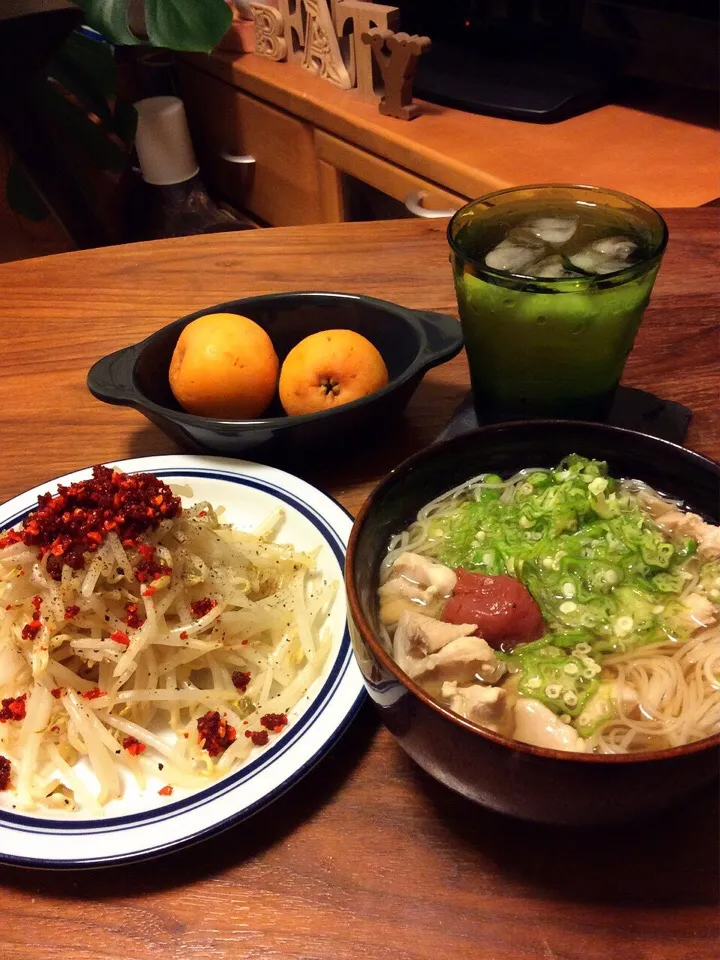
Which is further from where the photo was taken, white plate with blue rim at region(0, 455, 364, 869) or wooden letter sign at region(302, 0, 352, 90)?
wooden letter sign at region(302, 0, 352, 90)

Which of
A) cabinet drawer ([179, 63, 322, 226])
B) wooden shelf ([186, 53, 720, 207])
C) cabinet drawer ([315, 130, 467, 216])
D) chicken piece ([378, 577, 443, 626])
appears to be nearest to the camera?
chicken piece ([378, 577, 443, 626])

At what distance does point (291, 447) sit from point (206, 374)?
0.18 m

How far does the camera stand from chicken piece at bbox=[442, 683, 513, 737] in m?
0.65

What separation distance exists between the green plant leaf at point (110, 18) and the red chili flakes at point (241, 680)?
8.43ft

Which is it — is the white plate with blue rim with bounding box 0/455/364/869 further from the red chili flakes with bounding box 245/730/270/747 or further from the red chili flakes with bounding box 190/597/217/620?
the red chili flakes with bounding box 190/597/217/620

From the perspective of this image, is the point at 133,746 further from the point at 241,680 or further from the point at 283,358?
the point at 283,358

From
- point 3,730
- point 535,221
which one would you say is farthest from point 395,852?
point 535,221

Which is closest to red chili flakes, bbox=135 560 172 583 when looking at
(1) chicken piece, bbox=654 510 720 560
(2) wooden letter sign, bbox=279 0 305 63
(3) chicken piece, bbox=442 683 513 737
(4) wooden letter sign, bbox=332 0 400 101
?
(3) chicken piece, bbox=442 683 513 737

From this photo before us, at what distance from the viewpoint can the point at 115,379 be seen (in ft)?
3.95

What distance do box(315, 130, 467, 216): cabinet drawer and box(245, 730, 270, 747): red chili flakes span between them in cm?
184

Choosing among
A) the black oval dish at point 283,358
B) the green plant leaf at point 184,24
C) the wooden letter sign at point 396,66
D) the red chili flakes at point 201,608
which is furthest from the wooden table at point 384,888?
the green plant leaf at point 184,24

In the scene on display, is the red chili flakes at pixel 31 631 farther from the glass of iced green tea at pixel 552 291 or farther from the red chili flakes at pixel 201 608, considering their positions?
the glass of iced green tea at pixel 552 291

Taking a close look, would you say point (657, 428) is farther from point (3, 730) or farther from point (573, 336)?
point (3, 730)

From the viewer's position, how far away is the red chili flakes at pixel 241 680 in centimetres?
96
